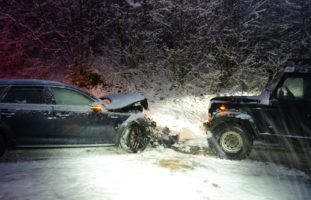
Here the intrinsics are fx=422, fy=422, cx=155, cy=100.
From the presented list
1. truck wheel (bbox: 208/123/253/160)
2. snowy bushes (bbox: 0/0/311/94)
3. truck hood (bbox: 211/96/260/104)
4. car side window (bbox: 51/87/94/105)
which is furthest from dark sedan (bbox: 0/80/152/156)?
snowy bushes (bbox: 0/0/311/94)

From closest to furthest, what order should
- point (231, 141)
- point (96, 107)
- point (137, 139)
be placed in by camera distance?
point (96, 107)
point (231, 141)
point (137, 139)

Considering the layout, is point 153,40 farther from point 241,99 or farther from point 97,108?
point 97,108

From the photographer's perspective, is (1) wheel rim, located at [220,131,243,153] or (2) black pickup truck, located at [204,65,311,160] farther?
(1) wheel rim, located at [220,131,243,153]

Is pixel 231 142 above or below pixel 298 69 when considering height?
below

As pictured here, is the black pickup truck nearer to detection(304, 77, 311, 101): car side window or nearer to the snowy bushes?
detection(304, 77, 311, 101): car side window

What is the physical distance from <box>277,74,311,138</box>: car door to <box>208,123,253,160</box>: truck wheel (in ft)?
2.95

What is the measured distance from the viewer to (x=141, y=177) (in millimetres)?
7883

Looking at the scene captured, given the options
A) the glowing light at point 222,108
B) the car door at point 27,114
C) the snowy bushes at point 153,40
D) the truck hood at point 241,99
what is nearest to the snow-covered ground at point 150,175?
the car door at point 27,114

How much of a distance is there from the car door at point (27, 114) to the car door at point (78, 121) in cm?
22

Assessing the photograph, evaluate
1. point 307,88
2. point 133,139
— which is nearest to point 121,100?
point 133,139

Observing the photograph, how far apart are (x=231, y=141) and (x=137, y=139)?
2.22m

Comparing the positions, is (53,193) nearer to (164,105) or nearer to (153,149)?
(153,149)

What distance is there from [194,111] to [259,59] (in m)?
5.88

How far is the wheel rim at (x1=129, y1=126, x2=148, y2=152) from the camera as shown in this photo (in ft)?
32.8
